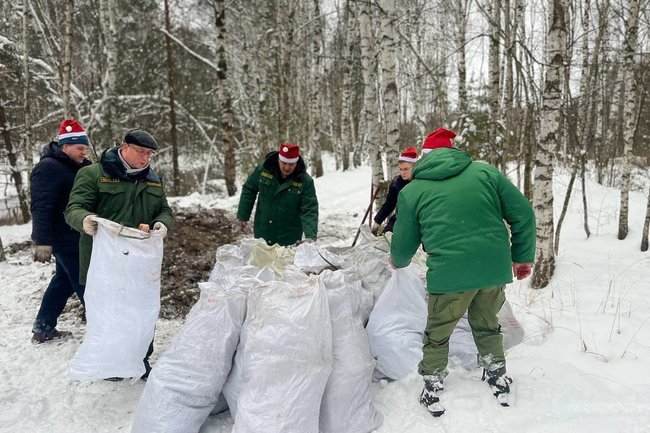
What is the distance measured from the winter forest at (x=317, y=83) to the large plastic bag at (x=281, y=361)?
2.75 m

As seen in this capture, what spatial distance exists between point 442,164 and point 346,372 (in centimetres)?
126

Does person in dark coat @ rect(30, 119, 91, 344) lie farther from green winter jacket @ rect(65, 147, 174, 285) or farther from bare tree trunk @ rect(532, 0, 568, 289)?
bare tree trunk @ rect(532, 0, 568, 289)

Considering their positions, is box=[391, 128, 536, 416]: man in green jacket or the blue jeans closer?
box=[391, 128, 536, 416]: man in green jacket

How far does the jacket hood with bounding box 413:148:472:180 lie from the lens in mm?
2150

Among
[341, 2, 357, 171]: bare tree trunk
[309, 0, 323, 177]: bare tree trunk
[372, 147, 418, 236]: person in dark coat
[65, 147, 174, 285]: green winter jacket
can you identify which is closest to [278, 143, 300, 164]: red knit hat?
[372, 147, 418, 236]: person in dark coat

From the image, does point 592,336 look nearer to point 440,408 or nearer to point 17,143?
point 440,408

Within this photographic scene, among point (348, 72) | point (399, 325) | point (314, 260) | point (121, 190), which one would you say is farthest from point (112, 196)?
point (348, 72)

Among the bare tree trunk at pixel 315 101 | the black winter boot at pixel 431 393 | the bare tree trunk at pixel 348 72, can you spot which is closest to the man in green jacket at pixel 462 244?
the black winter boot at pixel 431 393

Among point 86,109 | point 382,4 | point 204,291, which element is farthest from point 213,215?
point 86,109

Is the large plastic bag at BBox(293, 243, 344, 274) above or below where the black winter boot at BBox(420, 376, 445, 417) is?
above

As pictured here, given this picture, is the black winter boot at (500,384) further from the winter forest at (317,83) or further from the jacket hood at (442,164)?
the winter forest at (317,83)

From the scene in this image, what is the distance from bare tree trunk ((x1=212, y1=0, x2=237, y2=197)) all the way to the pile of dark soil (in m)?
2.40

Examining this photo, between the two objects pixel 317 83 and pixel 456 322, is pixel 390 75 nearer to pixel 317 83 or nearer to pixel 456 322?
pixel 456 322

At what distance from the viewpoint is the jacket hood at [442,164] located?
2150mm
